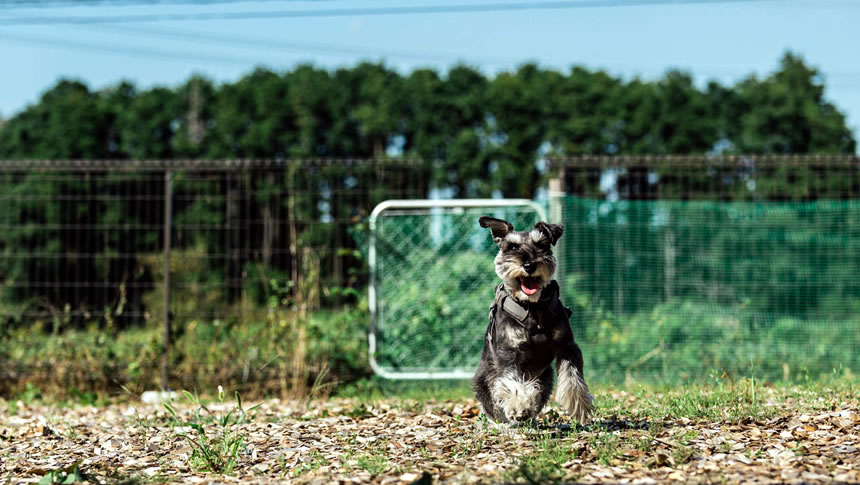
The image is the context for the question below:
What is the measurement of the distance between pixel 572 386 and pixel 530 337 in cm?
41

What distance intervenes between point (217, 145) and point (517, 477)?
67.4ft

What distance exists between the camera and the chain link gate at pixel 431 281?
29.7 feet

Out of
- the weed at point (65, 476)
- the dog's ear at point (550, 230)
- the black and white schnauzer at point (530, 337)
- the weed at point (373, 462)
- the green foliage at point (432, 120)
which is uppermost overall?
the green foliage at point (432, 120)

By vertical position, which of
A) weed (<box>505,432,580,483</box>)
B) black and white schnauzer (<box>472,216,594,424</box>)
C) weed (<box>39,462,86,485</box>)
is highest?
black and white schnauzer (<box>472,216,594,424</box>)

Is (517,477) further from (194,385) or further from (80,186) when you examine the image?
(80,186)

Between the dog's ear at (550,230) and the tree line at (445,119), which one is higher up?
the tree line at (445,119)

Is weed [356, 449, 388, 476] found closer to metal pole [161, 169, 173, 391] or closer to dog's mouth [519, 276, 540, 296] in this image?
dog's mouth [519, 276, 540, 296]

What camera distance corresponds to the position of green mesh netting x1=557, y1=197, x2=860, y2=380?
924 centimetres

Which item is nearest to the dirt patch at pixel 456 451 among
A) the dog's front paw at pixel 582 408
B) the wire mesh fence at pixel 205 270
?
the dog's front paw at pixel 582 408

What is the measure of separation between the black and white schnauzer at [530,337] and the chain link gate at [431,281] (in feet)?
12.4

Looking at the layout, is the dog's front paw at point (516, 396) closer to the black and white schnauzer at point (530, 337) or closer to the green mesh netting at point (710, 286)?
the black and white schnauzer at point (530, 337)

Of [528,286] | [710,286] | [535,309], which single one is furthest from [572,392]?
[710,286]

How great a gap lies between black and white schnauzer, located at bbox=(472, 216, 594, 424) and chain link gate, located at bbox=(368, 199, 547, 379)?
378 centimetres

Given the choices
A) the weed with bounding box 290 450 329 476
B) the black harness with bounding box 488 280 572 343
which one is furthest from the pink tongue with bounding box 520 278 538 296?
the weed with bounding box 290 450 329 476
